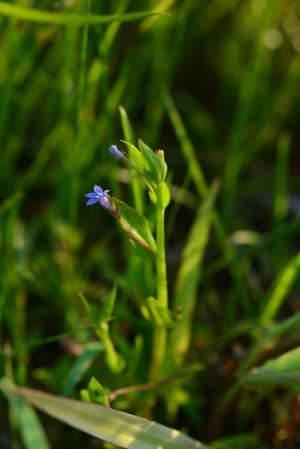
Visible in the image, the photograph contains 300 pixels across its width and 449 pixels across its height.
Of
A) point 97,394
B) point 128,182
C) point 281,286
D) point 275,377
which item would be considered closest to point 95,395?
point 97,394

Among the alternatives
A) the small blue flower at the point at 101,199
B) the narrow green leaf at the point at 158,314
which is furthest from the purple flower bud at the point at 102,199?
the narrow green leaf at the point at 158,314

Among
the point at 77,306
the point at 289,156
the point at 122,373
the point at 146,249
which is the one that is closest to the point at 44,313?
the point at 77,306

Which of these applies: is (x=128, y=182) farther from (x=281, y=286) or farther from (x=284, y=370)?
(x=284, y=370)

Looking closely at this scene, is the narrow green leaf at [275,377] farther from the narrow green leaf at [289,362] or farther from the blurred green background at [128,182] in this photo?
the blurred green background at [128,182]

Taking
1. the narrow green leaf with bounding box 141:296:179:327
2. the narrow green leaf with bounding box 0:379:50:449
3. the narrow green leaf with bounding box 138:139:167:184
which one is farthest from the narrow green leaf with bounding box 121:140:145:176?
the narrow green leaf with bounding box 0:379:50:449

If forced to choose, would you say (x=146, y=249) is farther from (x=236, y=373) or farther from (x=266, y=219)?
(x=266, y=219)

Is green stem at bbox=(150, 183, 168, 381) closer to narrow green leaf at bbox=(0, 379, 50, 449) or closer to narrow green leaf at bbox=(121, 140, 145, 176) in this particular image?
narrow green leaf at bbox=(121, 140, 145, 176)
